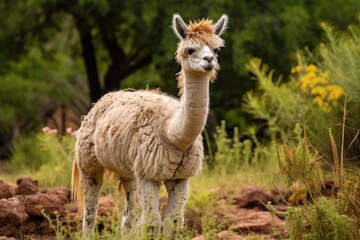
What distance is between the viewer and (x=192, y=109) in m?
7.53

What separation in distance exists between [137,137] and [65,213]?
2188mm

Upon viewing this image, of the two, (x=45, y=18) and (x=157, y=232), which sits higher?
(x=45, y=18)

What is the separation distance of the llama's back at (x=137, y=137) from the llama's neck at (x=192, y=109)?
0.22 meters

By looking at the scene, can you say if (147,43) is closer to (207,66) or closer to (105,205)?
(105,205)

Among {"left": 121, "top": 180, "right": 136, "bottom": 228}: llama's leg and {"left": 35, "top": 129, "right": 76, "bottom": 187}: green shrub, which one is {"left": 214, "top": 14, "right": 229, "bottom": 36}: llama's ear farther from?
{"left": 35, "top": 129, "right": 76, "bottom": 187}: green shrub

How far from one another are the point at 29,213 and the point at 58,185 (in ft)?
10.3

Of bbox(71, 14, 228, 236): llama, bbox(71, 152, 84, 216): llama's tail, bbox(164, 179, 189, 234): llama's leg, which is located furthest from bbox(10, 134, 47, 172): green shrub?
bbox(164, 179, 189, 234): llama's leg

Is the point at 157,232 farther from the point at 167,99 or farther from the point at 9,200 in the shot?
the point at 9,200

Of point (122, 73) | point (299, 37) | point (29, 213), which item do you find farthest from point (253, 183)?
point (122, 73)

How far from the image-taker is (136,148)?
799 cm

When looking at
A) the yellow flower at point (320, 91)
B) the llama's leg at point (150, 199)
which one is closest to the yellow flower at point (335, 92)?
the yellow flower at point (320, 91)

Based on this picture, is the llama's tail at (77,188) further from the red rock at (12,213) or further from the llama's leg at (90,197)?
the red rock at (12,213)

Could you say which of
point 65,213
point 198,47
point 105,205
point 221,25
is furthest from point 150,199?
point 105,205

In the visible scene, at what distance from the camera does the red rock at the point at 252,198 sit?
11.1 m
